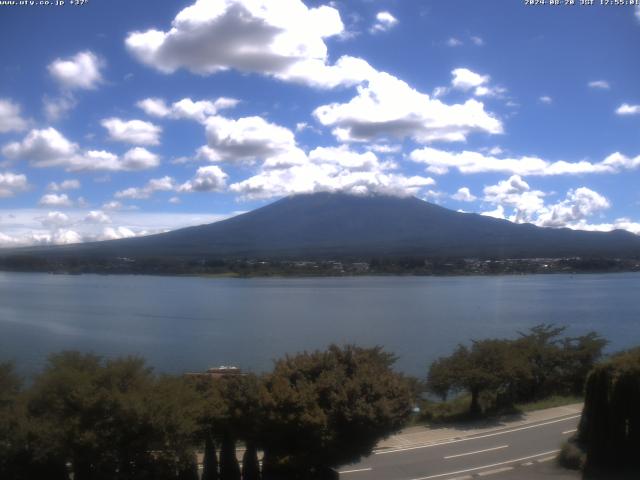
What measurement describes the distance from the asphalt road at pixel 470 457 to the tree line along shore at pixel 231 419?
3.11 ft

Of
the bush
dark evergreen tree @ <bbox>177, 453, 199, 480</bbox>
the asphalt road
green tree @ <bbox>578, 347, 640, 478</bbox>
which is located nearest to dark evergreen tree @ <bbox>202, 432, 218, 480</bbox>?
dark evergreen tree @ <bbox>177, 453, 199, 480</bbox>

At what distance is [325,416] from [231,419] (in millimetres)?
1299

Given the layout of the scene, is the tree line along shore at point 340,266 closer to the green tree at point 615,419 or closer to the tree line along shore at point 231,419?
the tree line along shore at point 231,419

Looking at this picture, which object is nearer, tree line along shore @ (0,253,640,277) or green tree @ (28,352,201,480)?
green tree @ (28,352,201,480)

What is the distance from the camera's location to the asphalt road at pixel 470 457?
31.9 ft

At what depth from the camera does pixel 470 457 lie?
10711 mm

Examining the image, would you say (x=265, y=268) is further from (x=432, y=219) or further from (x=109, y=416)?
(x=109, y=416)

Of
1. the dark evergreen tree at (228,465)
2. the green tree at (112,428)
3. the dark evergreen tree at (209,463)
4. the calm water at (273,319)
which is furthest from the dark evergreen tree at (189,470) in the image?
the calm water at (273,319)

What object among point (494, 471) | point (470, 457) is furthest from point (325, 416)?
point (470, 457)

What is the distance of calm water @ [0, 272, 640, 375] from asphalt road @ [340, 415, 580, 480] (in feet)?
36.3

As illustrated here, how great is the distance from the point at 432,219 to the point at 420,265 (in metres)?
48.9

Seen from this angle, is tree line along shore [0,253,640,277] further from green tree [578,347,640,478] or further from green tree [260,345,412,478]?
green tree [578,347,640,478]

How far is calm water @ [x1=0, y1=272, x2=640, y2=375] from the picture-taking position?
93.7ft

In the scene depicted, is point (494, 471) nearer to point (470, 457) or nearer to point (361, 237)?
point (470, 457)
